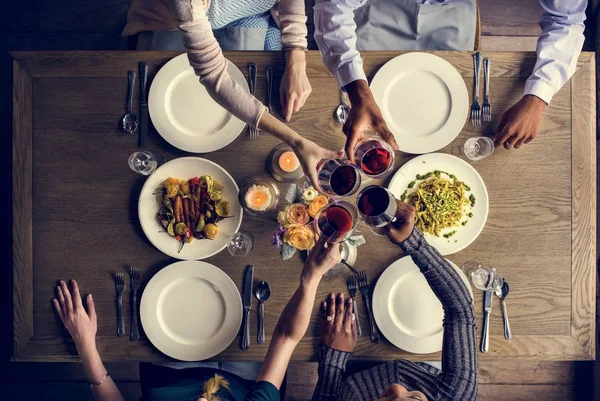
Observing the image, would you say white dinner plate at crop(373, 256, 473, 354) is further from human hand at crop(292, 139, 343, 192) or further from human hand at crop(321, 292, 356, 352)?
human hand at crop(292, 139, 343, 192)

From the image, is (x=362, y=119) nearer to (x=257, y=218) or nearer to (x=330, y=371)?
(x=257, y=218)

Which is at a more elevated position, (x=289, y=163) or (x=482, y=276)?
(x=289, y=163)

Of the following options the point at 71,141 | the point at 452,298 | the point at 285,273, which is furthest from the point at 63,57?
the point at 452,298

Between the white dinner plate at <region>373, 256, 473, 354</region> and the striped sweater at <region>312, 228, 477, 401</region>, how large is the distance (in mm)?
64

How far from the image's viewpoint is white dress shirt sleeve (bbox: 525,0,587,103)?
1521 mm

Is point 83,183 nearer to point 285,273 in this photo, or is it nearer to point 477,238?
point 285,273

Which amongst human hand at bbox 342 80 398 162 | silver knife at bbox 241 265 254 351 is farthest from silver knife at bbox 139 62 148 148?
human hand at bbox 342 80 398 162

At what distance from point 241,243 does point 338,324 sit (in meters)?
0.40

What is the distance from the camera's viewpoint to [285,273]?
5.18ft

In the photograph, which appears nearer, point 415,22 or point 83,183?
point 83,183

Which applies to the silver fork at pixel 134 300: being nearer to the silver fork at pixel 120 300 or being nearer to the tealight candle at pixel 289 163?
the silver fork at pixel 120 300

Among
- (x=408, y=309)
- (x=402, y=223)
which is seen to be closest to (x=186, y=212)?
(x=402, y=223)

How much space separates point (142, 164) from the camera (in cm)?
158

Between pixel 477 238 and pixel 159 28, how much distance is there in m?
1.32
